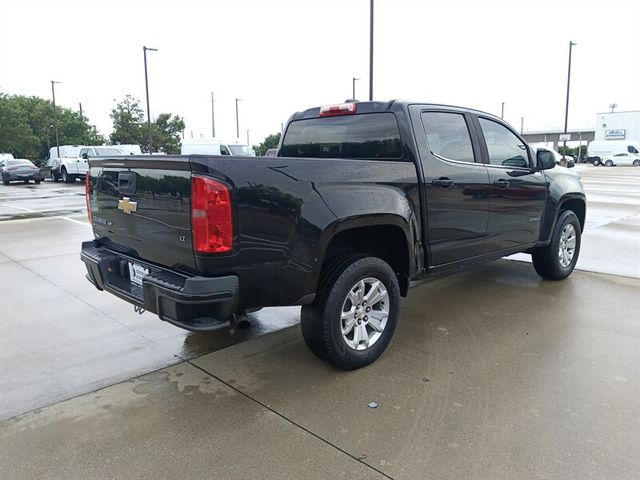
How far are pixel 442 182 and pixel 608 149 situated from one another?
5185cm

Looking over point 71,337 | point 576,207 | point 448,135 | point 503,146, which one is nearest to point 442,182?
point 448,135

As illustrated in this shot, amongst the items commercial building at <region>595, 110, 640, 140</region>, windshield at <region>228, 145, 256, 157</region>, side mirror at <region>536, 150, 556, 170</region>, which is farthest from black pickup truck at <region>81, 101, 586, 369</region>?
commercial building at <region>595, 110, 640, 140</region>

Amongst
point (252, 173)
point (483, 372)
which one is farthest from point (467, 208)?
point (252, 173)

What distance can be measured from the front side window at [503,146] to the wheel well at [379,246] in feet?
5.04

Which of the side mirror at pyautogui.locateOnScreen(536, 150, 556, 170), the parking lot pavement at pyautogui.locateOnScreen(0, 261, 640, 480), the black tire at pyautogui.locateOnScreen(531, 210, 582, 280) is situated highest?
the side mirror at pyautogui.locateOnScreen(536, 150, 556, 170)

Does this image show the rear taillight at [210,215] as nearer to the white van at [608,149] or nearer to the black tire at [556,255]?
the black tire at [556,255]

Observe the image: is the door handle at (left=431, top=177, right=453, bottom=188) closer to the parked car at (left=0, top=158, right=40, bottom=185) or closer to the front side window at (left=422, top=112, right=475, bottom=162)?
the front side window at (left=422, top=112, right=475, bottom=162)

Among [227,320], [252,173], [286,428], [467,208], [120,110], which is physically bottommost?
[286,428]

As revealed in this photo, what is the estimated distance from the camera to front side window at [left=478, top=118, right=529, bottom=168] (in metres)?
5.03

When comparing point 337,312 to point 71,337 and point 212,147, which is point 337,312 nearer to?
point 71,337

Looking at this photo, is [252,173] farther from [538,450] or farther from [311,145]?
[538,450]

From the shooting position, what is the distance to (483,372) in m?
3.77

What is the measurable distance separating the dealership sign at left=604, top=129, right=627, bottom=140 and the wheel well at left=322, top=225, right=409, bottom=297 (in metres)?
70.9

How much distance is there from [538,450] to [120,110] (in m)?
49.5
